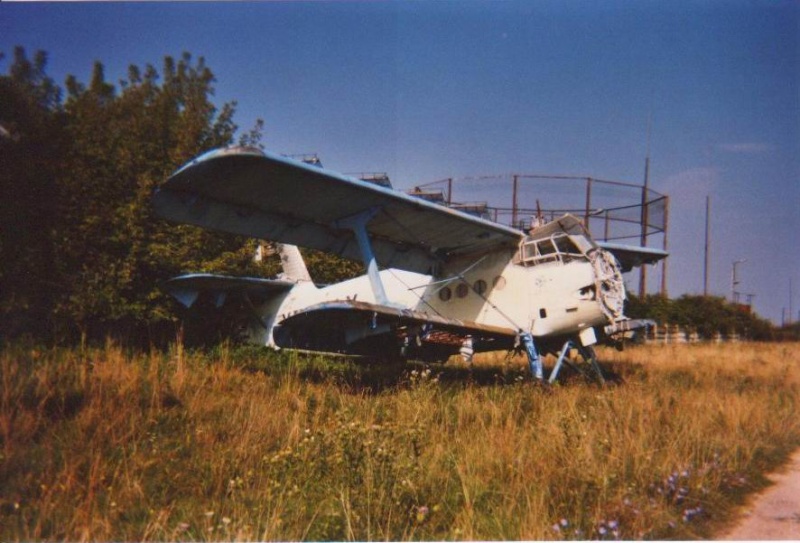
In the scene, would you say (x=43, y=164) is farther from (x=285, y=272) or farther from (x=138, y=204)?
(x=285, y=272)

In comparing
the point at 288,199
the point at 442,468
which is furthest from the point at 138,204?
the point at 442,468

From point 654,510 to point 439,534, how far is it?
53.2 inches

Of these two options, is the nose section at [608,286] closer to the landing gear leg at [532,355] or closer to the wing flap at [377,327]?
the landing gear leg at [532,355]

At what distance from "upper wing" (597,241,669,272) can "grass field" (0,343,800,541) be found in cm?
514

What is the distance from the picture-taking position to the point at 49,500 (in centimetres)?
258

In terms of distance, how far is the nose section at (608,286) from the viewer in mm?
7039

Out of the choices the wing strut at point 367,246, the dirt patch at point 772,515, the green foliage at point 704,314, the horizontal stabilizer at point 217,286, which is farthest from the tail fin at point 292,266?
the green foliage at point 704,314

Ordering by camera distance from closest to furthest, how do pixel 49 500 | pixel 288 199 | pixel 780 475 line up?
1. pixel 49 500
2. pixel 780 475
3. pixel 288 199

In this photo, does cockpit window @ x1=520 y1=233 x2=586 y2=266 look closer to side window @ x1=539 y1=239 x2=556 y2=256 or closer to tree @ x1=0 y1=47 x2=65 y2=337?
side window @ x1=539 y1=239 x2=556 y2=256

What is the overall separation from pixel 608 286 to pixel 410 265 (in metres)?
3.77

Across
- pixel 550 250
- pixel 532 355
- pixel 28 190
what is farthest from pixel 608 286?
pixel 28 190

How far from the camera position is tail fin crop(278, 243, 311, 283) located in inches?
452

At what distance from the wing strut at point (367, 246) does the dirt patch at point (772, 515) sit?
14.9ft

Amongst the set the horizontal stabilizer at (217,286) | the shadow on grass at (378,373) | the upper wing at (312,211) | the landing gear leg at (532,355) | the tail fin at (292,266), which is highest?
the upper wing at (312,211)
